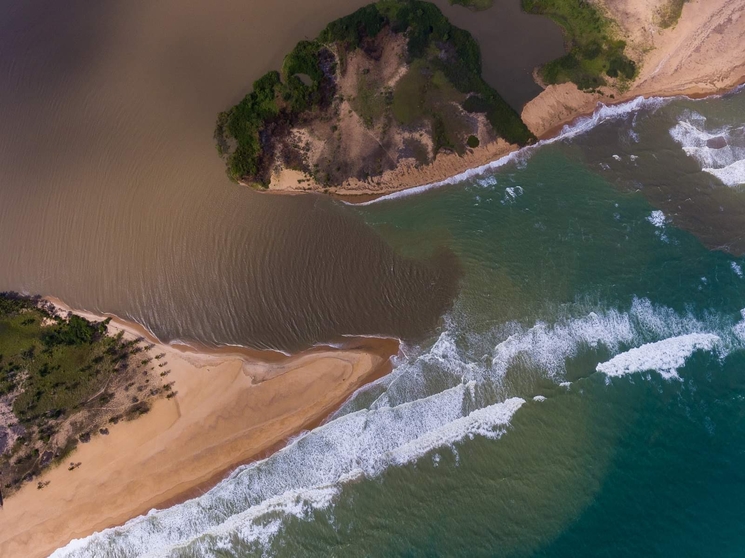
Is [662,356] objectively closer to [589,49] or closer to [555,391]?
[555,391]

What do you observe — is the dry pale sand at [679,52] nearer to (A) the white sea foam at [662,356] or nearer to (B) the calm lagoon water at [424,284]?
(B) the calm lagoon water at [424,284]

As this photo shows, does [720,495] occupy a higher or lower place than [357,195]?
lower

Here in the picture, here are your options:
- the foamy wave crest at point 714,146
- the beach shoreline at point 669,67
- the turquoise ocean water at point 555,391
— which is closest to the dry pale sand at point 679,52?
the beach shoreline at point 669,67

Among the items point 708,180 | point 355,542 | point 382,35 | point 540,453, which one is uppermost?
point 382,35

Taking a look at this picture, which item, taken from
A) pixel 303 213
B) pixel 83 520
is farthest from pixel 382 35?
pixel 83 520

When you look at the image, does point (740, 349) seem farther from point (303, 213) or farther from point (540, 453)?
point (303, 213)

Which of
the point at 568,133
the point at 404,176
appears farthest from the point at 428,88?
the point at 568,133
